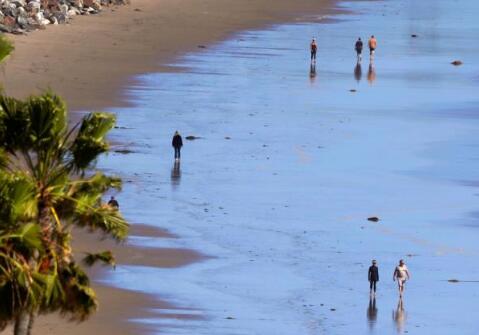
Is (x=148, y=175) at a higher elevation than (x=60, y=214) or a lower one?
lower

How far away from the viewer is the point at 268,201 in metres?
33.1

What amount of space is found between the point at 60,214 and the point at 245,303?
10.5 metres

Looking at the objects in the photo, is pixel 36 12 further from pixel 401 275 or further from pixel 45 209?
pixel 45 209

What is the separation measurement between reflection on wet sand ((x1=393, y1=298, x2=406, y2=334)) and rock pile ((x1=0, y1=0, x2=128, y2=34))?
2860 cm

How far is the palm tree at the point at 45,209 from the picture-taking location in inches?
563

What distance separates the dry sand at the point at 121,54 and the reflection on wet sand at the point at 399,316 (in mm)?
3176

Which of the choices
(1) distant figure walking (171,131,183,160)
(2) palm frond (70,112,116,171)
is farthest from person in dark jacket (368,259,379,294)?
(2) palm frond (70,112,116,171)

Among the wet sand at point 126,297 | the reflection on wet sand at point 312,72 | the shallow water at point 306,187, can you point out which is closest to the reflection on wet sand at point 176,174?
the shallow water at point 306,187

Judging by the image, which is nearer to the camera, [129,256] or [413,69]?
[129,256]

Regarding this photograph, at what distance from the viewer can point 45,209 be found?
49.2 ft

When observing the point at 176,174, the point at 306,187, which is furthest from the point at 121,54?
the point at 306,187

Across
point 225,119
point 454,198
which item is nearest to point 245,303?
point 454,198

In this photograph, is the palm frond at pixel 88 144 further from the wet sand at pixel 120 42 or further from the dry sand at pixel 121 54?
the wet sand at pixel 120 42

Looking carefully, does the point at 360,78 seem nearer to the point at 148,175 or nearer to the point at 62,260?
the point at 148,175
